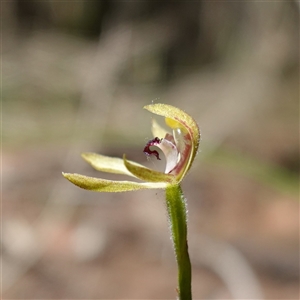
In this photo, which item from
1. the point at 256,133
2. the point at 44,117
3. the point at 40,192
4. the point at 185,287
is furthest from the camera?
the point at 44,117

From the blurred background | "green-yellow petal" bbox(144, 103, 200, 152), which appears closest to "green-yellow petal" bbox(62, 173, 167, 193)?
"green-yellow petal" bbox(144, 103, 200, 152)

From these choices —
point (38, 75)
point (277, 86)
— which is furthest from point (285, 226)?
point (38, 75)

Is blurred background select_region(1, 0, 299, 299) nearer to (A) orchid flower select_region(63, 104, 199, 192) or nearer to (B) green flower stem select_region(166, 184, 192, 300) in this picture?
(A) orchid flower select_region(63, 104, 199, 192)

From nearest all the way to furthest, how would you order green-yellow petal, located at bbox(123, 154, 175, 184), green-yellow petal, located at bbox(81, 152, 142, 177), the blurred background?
green-yellow petal, located at bbox(123, 154, 175, 184), green-yellow petal, located at bbox(81, 152, 142, 177), the blurred background

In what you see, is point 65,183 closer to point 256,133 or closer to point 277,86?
point 256,133

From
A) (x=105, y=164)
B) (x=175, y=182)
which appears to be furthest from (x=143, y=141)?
(x=175, y=182)

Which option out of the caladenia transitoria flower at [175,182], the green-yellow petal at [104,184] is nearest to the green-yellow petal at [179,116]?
the caladenia transitoria flower at [175,182]

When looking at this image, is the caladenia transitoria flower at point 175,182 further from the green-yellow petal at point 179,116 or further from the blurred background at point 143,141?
the blurred background at point 143,141
